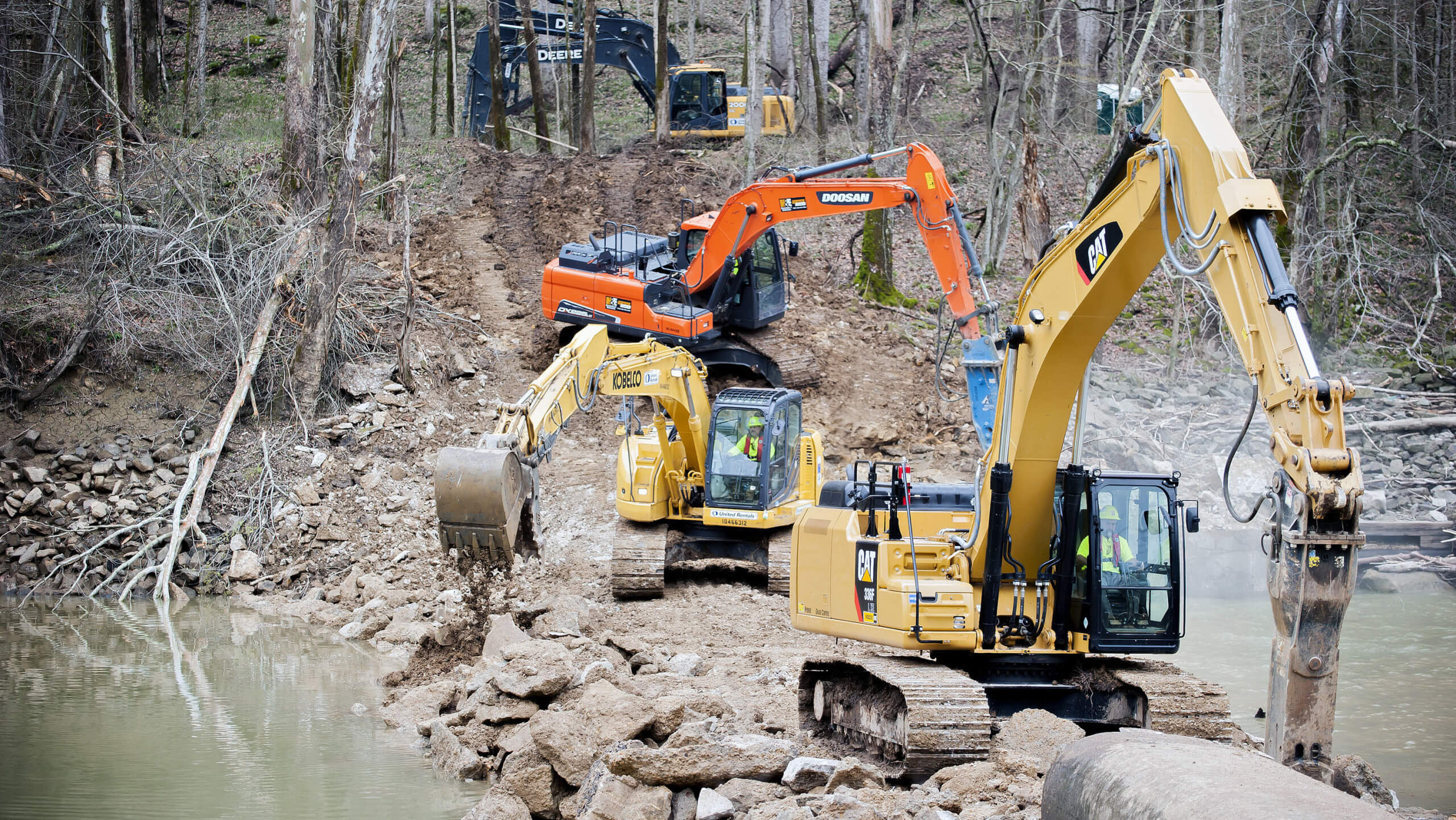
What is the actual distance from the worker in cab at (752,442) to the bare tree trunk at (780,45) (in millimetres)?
20704

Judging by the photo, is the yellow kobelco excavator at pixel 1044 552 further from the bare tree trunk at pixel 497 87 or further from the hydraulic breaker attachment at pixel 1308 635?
the bare tree trunk at pixel 497 87

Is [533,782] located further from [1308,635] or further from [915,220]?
[915,220]

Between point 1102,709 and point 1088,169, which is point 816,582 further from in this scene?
point 1088,169

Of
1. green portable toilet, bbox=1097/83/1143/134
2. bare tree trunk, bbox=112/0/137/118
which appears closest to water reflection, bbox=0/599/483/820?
bare tree trunk, bbox=112/0/137/118

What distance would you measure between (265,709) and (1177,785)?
8.13 meters

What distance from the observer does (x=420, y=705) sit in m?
10.2

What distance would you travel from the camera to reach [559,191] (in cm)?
2514

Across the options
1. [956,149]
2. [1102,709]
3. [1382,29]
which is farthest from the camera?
[956,149]

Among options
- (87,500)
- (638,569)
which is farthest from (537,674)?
Answer: (87,500)

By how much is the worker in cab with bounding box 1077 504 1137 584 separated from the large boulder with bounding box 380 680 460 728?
5.32 metres

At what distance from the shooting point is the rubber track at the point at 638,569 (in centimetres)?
1273

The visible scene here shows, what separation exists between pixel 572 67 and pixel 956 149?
390 inches

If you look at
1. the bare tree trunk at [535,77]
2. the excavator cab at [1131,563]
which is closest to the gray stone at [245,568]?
the excavator cab at [1131,563]

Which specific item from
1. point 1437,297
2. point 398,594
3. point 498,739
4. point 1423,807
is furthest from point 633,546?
point 1437,297
